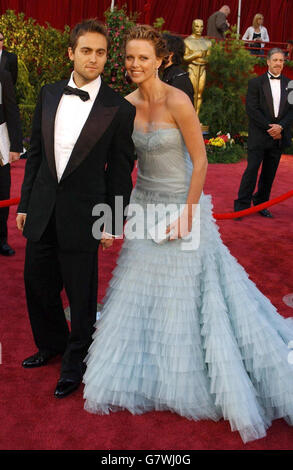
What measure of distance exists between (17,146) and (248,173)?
2.73 m

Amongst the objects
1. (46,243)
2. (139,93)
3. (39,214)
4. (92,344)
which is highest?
(139,93)

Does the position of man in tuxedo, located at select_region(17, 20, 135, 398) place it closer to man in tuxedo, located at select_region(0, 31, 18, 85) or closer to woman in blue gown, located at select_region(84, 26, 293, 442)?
woman in blue gown, located at select_region(84, 26, 293, 442)

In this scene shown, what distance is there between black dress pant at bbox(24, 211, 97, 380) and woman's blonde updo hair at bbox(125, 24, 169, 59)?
2.80 ft

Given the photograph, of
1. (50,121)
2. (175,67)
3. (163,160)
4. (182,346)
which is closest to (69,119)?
(50,121)

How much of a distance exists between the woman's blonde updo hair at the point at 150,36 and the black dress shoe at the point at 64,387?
1.55m

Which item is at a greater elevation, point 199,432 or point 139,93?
point 139,93

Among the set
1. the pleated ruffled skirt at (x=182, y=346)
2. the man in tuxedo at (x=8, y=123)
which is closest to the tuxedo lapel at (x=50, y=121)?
the pleated ruffled skirt at (x=182, y=346)

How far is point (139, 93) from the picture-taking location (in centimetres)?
245

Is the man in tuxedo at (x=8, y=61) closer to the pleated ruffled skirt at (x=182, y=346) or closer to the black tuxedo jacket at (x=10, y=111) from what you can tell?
the black tuxedo jacket at (x=10, y=111)

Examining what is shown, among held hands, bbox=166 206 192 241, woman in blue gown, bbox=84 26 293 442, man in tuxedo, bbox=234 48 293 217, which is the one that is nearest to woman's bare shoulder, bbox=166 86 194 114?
woman in blue gown, bbox=84 26 293 442

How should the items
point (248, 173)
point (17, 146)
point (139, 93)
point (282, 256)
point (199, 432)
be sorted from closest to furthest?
1. point (199, 432)
2. point (139, 93)
3. point (17, 146)
4. point (282, 256)
5. point (248, 173)
